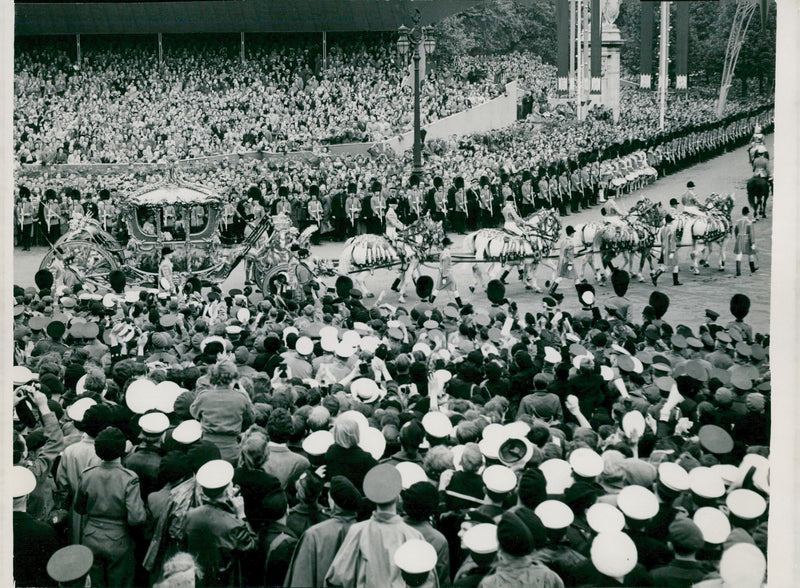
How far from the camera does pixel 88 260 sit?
1636 cm

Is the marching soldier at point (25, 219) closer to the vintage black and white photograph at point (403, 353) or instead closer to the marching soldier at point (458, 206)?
the vintage black and white photograph at point (403, 353)

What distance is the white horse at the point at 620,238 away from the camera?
17984 millimetres

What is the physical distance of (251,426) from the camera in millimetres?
7277

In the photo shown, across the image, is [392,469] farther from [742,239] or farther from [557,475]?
[742,239]

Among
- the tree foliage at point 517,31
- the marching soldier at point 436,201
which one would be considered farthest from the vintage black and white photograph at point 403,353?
the tree foliage at point 517,31

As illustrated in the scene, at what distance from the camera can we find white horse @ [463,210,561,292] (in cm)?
1767

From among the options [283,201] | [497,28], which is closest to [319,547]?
[283,201]

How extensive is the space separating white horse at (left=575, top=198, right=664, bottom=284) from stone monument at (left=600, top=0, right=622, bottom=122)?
20.4 metres

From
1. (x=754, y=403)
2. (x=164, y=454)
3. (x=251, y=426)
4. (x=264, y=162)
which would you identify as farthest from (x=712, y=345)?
(x=264, y=162)

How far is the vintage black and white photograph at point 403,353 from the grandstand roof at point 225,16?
343 cm

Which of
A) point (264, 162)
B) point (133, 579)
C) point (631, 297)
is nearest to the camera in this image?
point (133, 579)

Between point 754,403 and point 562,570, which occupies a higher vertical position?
point 754,403

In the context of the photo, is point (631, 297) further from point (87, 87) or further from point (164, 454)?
point (87, 87)

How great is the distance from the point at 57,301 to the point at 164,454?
25.3 feet
